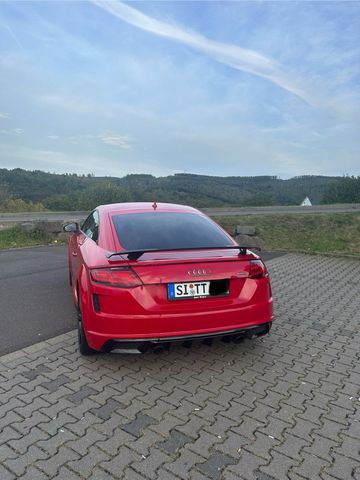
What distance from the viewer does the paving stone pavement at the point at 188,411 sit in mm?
2270

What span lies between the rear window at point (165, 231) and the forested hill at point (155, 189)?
25.4m

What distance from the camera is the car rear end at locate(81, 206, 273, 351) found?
3.08 meters

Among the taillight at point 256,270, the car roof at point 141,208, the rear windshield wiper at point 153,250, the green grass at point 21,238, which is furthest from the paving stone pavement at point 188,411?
the green grass at point 21,238

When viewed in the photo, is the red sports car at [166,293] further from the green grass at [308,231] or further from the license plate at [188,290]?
the green grass at [308,231]

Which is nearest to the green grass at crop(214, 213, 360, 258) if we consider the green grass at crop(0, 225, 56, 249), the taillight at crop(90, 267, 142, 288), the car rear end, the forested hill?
the green grass at crop(0, 225, 56, 249)

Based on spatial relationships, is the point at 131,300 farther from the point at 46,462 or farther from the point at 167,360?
the point at 46,462

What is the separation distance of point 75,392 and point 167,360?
97 centimetres

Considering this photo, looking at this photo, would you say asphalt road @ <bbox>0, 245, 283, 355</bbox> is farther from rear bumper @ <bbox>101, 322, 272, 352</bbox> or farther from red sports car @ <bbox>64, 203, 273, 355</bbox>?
rear bumper @ <bbox>101, 322, 272, 352</bbox>

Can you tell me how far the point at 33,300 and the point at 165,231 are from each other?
2.91 metres

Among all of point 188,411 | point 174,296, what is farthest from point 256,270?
point 188,411

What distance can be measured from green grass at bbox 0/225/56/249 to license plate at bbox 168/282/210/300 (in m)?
9.27

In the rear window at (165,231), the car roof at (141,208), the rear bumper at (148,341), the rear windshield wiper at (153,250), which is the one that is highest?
the car roof at (141,208)

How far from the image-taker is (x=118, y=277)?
3.11 metres

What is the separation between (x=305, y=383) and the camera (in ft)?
11.0
